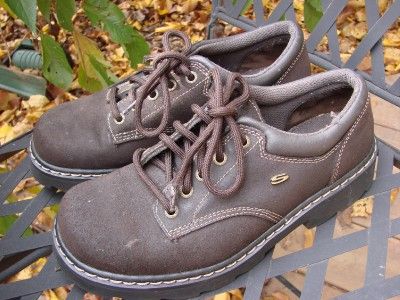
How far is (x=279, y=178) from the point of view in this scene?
0.83 metres

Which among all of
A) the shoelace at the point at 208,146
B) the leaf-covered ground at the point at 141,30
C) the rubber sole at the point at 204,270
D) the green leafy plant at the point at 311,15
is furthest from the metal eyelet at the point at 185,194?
the leaf-covered ground at the point at 141,30

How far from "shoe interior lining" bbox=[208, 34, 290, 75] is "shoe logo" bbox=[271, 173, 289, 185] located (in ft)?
0.98

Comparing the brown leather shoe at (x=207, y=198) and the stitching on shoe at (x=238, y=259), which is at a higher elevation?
the brown leather shoe at (x=207, y=198)

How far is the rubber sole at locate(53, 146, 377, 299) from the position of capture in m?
0.79

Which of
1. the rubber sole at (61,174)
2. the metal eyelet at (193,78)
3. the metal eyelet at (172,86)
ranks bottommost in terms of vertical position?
the rubber sole at (61,174)

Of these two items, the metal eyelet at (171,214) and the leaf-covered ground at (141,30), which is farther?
the leaf-covered ground at (141,30)

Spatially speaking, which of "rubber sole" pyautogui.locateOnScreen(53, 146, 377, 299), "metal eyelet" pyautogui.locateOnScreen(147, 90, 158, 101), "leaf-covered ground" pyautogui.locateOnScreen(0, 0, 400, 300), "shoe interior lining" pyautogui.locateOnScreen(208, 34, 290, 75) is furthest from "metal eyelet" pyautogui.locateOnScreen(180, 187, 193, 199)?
"leaf-covered ground" pyautogui.locateOnScreen(0, 0, 400, 300)

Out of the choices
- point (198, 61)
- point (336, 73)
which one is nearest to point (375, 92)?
point (336, 73)

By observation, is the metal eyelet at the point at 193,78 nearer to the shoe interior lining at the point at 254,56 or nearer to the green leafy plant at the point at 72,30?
the shoe interior lining at the point at 254,56

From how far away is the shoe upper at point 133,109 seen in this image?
0.95 meters

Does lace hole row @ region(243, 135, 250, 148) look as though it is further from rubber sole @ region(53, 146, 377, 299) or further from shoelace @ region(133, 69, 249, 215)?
rubber sole @ region(53, 146, 377, 299)

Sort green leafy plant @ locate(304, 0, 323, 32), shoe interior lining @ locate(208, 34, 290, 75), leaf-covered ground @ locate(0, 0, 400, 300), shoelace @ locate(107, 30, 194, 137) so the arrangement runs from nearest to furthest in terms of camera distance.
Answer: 1. shoelace @ locate(107, 30, 194, 137)
2. shoe interior lining @ locate(208, 34, 290, 75)
3. green leafy plant @ locate(304, 0, 323, 32)
4. leaf-covered ground @ locate(0, 0, 400, 300)

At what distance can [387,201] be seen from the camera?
916mm

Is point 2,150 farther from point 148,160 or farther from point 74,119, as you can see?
point 148,160
